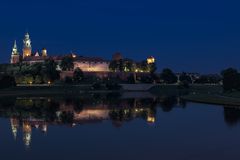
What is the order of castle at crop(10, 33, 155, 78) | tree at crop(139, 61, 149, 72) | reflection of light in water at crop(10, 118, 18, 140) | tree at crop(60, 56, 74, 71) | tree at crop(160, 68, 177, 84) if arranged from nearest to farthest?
reflection of light in water at crop(10, 118, 18, 140), tree at crop(60, 56, 74, 71), tree at crop(160, 68, 177, 84), castle at crop(10, 33, 155, 78), tree at crop(139, 61, 149, 72)

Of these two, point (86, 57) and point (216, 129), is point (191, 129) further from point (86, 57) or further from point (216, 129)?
point (86, 57)

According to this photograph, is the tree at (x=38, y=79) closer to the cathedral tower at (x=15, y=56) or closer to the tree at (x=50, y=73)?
the tree at (x=50, y=73)

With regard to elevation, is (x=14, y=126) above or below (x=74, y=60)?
below

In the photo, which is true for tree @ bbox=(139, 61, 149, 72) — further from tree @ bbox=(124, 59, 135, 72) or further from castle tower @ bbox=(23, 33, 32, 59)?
castle tower @ bbox=(23, 33, 32, 59)

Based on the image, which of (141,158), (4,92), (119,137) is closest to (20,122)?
(119,137)

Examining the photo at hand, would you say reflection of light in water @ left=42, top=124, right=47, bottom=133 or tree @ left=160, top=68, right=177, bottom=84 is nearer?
reflection of light in water @ left=42, top=124, right=47, bottom=133

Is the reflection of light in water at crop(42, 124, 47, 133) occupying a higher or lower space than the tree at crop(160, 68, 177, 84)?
lower

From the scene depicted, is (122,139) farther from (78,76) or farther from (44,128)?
(78,76)

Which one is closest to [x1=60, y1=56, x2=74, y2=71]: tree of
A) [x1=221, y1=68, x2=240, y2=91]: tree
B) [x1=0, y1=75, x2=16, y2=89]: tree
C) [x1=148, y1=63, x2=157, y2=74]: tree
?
[x1=0, y1=75, x2=16, y2=89]: tree

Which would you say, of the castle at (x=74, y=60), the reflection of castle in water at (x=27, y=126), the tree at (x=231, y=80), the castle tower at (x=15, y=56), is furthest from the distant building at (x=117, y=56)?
the reflection of castle in water at (x=27, y=126)

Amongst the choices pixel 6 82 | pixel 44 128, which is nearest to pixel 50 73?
pixel 6 82

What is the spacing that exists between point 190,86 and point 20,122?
9981 cm

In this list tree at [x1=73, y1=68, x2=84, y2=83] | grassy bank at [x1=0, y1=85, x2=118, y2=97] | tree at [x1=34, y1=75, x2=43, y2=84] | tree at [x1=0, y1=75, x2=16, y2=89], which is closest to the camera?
grassy bank at [x1=0, y1=85, x2=118, y2=97]

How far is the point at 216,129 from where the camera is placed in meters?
29.9
